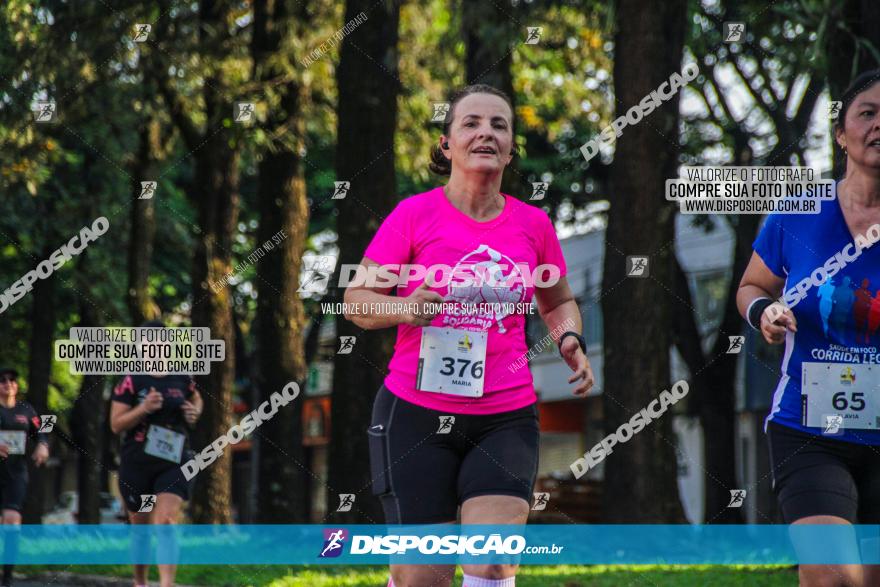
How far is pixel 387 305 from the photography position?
16.1 feet

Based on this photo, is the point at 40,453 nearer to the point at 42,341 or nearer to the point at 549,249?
the point at 549,249

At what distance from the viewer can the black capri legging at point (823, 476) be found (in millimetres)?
4289

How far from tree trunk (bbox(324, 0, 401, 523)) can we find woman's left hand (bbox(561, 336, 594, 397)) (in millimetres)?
8194

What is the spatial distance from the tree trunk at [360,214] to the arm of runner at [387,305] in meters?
8.11

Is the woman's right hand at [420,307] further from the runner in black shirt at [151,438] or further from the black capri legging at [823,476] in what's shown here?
the runner in black shirt at [151,438]

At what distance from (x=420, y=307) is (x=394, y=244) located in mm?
371

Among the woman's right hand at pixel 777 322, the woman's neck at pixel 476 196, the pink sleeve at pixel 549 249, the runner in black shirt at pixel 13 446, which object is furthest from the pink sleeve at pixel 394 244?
the runner in black shirt at pixel 13 446

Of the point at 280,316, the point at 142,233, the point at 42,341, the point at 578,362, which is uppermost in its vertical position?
the point at 142,233

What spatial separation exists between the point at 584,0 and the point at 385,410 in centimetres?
1180

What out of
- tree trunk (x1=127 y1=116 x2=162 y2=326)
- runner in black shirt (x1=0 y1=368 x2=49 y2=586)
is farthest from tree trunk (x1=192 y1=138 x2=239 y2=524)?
runner in black shirt (x1=0 y1=368 x2=49 y2=586)

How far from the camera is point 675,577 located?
9.97m

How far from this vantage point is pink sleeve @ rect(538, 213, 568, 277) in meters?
5.31

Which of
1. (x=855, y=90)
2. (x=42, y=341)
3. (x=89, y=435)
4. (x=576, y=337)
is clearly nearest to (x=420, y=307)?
(x=576, y=337)

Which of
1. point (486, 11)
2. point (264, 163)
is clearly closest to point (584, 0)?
point (486, 11)
